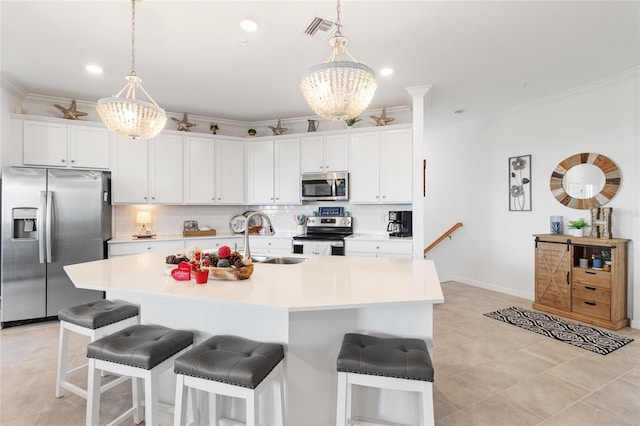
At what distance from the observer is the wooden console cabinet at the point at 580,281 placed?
3475 mm

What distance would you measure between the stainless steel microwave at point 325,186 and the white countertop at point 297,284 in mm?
2212

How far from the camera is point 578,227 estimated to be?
3.85m

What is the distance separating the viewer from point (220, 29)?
8.66 ft

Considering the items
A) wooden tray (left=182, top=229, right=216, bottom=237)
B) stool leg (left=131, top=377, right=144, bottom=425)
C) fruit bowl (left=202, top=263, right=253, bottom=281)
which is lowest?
stool leg (left=131, top=377, right=144, bottom=425)

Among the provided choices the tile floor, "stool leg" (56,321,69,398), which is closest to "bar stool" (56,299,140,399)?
"stool leg" (56,321,69,398)

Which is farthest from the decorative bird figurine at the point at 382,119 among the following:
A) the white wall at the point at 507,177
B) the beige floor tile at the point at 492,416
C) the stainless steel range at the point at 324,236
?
the beige floor tile at the point at 492,416

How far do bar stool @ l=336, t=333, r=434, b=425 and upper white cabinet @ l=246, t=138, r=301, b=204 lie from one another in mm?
3454

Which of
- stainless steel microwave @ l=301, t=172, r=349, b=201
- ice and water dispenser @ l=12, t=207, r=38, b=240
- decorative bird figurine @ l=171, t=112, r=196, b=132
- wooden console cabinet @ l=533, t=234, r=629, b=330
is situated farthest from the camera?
decorative bird figurine @ l=171, t=112, r=196, b=132

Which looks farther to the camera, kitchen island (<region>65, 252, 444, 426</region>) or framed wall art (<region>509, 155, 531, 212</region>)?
framed wall art (<region>509, 155, 531, 212</region>)

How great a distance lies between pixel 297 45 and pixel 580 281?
4014 mm

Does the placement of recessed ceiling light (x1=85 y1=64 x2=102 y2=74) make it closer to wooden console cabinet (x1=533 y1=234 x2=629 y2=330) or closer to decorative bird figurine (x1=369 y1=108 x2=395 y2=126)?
decorative bird figurine (x1=369 y1=108 x2=395 y2=126)

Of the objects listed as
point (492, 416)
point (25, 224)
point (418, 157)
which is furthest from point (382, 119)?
point (25, 224)

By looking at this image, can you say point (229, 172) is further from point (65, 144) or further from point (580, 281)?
point (580, 281)

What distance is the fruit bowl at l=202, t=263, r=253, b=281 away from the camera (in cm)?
189
